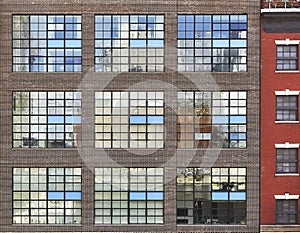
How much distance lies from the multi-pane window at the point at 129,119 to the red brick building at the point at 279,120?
485 cm

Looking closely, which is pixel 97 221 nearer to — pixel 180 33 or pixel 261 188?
pixel 261 188

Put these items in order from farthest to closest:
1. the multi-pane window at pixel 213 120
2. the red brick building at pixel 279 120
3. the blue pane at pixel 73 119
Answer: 1. the blue pane at pixel 73 119
2. the multi-pane window at pixel 213 120
3. the red brick building at pixel 279 120

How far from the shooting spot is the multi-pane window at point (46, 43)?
27.0 meters

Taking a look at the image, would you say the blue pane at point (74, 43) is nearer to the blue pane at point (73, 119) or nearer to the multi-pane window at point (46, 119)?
the multi-pane window at point (46, 119)

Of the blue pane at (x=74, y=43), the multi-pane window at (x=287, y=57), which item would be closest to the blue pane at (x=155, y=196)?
the blue pane at (x=74, y=43)

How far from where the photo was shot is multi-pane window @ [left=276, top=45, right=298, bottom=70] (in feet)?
87.8

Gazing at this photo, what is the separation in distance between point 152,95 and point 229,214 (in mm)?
6521

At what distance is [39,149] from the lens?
1058 inches

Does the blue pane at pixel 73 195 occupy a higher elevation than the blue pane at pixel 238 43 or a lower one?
lower

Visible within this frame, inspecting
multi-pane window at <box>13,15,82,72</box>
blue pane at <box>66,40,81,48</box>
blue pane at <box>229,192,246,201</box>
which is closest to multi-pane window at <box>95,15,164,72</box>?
blue pane at <box>66,40,81,48</box>

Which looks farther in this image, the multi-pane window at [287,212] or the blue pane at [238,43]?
the blue pane at [238,43]

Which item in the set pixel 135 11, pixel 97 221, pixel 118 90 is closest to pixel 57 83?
pixel 118 90

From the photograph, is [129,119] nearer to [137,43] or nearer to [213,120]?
[137,43]

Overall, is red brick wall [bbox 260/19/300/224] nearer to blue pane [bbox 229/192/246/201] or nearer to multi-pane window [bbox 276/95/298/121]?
multi-pane window [bbox 276/95/298/121]
